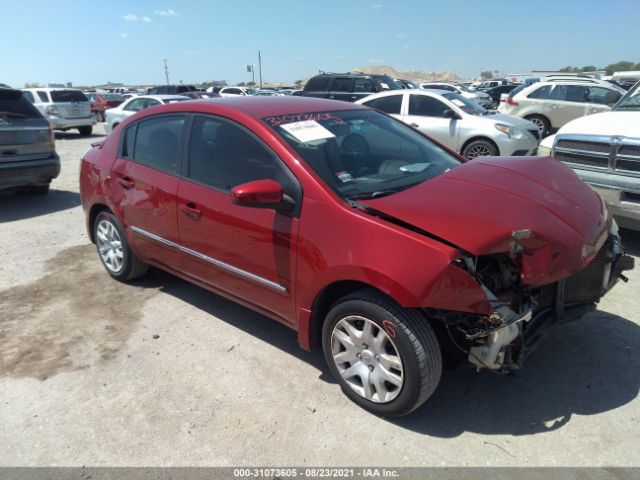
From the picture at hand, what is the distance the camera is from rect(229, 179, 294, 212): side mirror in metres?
2.65

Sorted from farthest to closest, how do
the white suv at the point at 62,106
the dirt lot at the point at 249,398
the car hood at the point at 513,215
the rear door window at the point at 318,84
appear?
1. the white suv at the point at 62,106
2. the rear door window at the point at 318,84
3. the dirt lot at the point at 249,398
4. the car hood at the point at 513,215

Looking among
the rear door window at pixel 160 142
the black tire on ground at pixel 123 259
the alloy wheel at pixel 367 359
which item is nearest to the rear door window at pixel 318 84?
the black tire on ground at pixel 123 259

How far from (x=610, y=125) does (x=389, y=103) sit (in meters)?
5.40

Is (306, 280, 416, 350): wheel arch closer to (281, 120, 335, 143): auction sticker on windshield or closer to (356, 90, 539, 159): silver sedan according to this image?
(281, 120, 335, 143): auction sticker on windshield

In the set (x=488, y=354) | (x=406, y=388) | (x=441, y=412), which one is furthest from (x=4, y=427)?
(x=488, y=354)

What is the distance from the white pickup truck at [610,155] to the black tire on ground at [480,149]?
3.42 metres

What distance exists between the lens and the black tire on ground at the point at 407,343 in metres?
2.41

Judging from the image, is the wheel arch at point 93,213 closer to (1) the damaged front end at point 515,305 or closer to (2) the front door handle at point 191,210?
(2) the front door handle at point 191,210

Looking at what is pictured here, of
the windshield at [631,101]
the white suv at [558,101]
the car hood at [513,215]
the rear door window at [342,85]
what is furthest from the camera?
the rear door window at [342,85]

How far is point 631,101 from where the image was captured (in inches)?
229

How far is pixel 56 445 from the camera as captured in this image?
2586 mm

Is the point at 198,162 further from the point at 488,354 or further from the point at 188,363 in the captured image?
the point at 488,354

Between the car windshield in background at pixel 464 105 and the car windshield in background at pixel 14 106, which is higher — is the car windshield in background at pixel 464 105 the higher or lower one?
the lower one

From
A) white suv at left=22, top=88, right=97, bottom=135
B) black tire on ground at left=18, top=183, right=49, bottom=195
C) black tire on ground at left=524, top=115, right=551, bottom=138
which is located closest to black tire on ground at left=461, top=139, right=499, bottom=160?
black tire on ground at left=524, top=115, right=551, bottom=138
